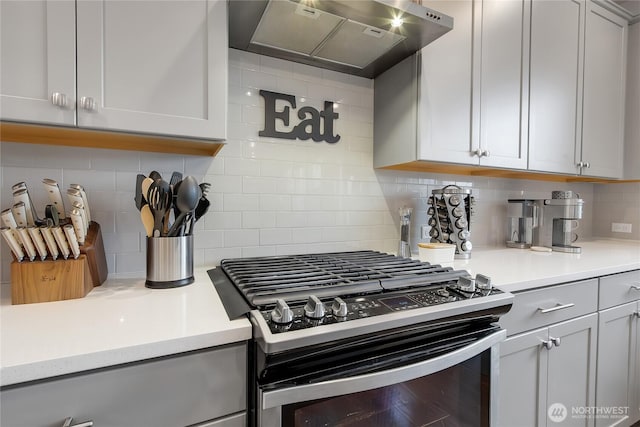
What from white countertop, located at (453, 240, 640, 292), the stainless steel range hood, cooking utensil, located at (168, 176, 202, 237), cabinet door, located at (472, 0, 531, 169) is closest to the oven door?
white countertop, located at (453, 240, 640, 292)

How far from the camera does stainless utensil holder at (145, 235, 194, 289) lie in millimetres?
1046

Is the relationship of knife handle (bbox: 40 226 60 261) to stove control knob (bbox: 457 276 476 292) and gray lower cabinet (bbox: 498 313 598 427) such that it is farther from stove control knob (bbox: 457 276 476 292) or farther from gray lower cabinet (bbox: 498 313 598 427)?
gray lower cabinet (bbox: 498 313 598 427)

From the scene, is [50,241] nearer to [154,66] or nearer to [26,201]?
[26,201]

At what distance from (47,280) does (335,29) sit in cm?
131

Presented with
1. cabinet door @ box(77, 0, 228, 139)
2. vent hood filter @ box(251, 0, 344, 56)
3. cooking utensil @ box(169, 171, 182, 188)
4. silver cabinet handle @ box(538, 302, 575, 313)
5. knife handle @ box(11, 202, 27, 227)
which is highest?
vent hood filter @ box(251, 0, 344, 56)

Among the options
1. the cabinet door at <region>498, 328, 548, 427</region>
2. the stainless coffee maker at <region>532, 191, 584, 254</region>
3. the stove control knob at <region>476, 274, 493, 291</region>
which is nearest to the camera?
the stove control knob at <region>476, 274, 493, 291</region>

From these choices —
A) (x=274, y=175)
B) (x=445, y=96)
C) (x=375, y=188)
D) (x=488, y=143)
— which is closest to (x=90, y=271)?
(x=274, y=175)

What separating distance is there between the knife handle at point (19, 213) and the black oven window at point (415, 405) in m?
0.92

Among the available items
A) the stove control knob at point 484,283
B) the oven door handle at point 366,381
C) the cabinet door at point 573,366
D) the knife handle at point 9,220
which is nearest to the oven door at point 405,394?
the oven door handle at point 366,381

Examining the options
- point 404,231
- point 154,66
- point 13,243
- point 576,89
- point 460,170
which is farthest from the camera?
point 576,89

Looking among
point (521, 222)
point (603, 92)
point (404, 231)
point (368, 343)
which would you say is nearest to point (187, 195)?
point (368, 343)

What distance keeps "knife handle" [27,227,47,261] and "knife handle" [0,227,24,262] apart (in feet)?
0.13

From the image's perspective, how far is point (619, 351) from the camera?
1578 millimetres

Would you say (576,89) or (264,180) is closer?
(264,180)
